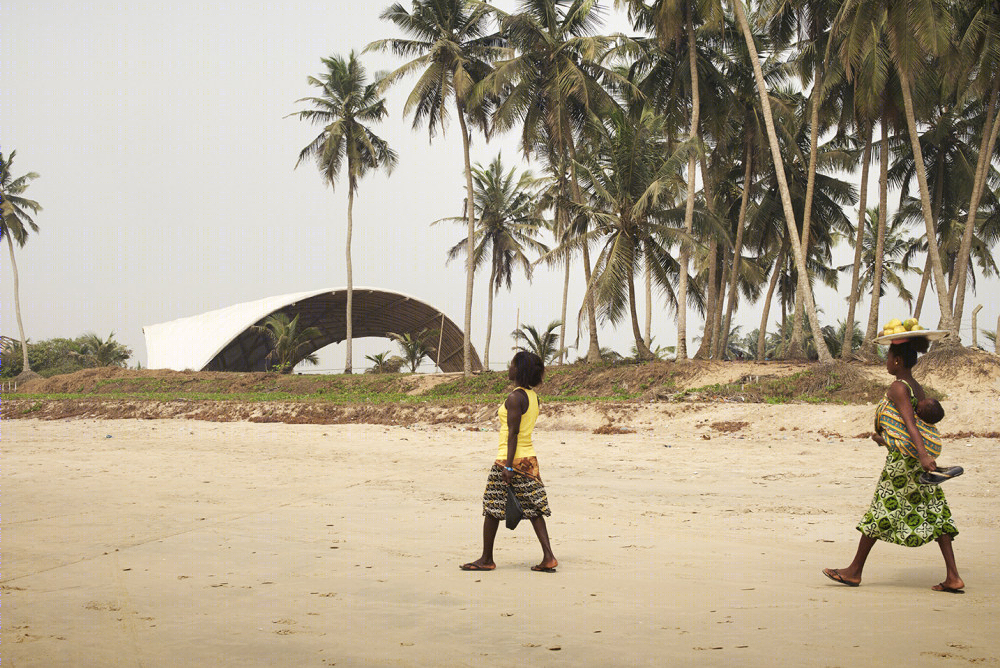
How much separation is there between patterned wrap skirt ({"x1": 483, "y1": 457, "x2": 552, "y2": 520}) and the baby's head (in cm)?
236

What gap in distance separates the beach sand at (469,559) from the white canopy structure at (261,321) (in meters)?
29.8

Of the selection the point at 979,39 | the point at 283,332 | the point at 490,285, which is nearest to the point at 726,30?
the point at 979,39

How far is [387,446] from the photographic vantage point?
13.2 meters

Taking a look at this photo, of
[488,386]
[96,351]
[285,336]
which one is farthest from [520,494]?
[96,351]

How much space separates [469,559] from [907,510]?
2838 millimetres

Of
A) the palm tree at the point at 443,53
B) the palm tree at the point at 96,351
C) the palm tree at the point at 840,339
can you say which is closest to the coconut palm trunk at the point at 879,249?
the palm tree at the point at 840,339

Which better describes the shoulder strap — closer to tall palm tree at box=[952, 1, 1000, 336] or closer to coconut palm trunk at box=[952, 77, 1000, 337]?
tall palm tree at box=[952, 1, 1000, 336]

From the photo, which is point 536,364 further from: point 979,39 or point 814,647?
point 979,39

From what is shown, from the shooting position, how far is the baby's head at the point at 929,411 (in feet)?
14.5

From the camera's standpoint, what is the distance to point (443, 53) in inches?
1110

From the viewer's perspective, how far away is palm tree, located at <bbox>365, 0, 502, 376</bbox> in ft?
92.0

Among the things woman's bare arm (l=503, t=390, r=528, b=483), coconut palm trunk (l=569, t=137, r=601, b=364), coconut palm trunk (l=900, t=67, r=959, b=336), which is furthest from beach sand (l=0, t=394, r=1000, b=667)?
coconut palm trunk (l=569, t=137, r=601, b=364)

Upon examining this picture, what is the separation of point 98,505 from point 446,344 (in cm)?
4254

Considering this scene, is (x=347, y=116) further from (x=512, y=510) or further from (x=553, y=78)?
(x=512, y=510)
